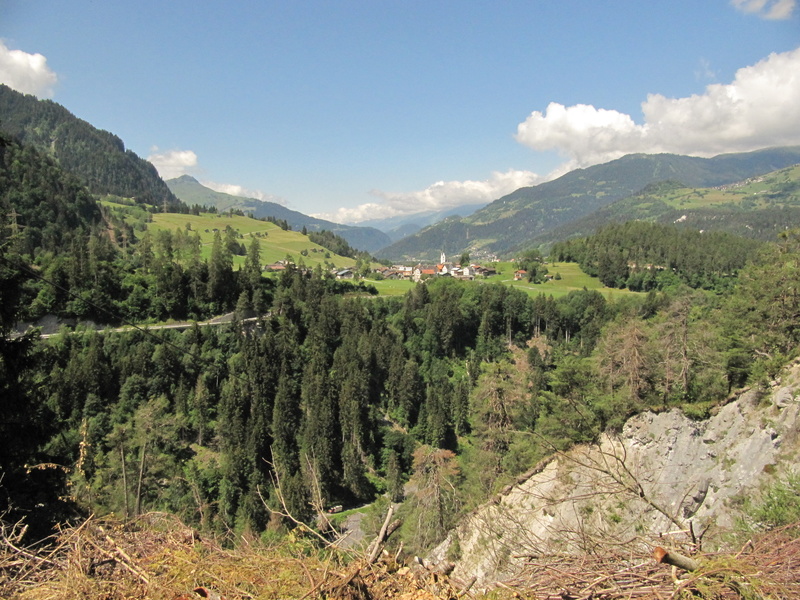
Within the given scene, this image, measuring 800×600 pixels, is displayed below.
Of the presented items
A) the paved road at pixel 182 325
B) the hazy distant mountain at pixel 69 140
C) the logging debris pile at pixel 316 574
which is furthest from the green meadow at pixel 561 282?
the hazy distant mountain at pixel 69 140

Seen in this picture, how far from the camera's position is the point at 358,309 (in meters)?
52.8

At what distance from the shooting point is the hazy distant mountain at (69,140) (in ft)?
534

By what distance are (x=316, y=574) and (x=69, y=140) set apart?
22834cm

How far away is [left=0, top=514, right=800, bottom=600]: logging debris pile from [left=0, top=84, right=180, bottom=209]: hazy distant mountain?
600ft

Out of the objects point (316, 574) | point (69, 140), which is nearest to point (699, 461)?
point (316, 574)

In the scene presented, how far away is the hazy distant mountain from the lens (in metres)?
163

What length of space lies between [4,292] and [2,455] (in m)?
2.88

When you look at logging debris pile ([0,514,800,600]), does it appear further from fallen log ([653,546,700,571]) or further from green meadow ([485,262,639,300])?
green meadow ([485,262,639,300])

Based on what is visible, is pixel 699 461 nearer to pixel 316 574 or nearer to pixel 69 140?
pixel 316 574

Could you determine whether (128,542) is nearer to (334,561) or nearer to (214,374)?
(334,561)

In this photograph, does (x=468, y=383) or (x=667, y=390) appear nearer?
(x=667, y=390)

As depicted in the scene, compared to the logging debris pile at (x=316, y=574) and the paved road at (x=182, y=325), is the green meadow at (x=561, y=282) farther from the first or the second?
the logging debris pile at (x=316, y=574)

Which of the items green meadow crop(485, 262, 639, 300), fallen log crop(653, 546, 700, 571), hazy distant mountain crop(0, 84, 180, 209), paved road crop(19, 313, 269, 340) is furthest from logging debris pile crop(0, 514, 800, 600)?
hazy distant mountain crop(0, 84, 180, 209)

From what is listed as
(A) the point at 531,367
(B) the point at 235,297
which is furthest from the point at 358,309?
(A) the point at 531,367
